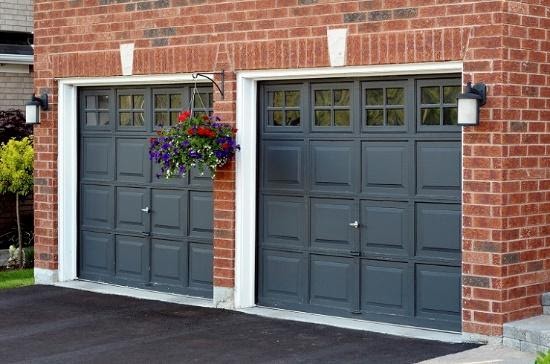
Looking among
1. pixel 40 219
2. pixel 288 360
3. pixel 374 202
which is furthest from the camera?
pixel 40 219

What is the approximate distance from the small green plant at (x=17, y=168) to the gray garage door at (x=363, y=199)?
5.01 meters

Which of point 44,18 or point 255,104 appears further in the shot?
point 44,18

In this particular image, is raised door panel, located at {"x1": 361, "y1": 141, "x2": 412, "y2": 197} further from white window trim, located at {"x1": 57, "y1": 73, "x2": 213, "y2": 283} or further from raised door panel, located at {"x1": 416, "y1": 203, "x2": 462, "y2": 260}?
white window trim, located at {"x1": 57, "y1": 73, "x2": 213, "y2": 283}

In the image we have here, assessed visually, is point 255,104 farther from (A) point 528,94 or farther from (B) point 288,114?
(A) point 528,94

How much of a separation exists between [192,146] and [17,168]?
5.25 meters

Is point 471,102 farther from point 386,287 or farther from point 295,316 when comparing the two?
point 295,316

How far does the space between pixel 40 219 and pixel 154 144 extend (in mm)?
3392

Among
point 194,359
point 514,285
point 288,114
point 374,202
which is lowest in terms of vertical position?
point 194,359

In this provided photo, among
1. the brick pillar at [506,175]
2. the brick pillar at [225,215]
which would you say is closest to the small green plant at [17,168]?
the brick pillar at [225,215]

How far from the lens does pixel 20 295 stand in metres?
13.0

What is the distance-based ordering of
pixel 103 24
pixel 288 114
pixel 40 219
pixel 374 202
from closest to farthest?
A: pixel 374 202
pixel 288 114
pixel 103 24
pixel 40 219

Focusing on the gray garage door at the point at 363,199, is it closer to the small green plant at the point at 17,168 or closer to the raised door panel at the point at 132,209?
the raised door panel at the point at 132,209

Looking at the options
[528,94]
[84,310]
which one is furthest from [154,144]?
[528,94]

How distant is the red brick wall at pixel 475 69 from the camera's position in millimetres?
9445
